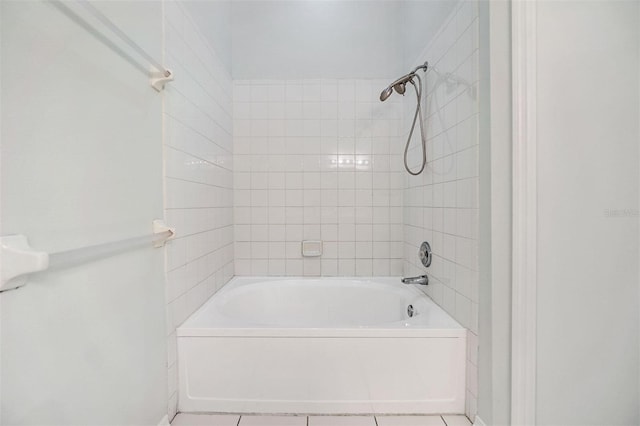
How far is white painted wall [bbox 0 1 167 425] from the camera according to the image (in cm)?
62

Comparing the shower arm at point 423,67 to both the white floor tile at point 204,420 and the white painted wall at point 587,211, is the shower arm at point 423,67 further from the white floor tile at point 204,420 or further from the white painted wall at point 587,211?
the white floor tile at point 204,420

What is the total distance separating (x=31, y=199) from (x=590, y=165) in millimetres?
1632

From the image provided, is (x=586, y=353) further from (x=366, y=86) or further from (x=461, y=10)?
(x=366, y=86)

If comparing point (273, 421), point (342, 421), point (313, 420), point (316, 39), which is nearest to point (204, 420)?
point (273, 421)

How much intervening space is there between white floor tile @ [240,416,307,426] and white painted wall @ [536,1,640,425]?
2.97ft

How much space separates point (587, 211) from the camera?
100 centimetres

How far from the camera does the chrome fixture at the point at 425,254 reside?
1.64 metres

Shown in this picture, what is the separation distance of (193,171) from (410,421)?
60.1 inches

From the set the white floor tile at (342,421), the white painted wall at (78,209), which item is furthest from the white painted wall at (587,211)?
the white painted wall at (78,209)

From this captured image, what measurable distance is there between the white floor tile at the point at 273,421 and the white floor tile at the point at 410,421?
0.34 metres

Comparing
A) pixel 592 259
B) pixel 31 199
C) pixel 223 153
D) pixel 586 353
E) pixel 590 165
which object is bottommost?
pixel 586 353

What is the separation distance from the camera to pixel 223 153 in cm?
193

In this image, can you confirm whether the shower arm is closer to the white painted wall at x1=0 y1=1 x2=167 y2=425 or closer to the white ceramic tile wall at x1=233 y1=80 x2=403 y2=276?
the white ceramic tile wall at x1=233 y1=80 x2=403 y2=276

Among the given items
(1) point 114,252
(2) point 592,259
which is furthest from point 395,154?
(1) point 114,252
